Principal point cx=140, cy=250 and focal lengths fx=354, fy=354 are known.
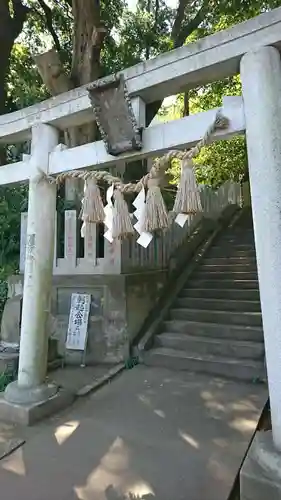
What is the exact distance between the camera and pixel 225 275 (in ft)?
22.1

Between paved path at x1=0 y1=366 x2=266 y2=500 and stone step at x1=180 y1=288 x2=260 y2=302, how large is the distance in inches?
78.9

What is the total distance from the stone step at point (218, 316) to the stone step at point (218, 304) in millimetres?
194

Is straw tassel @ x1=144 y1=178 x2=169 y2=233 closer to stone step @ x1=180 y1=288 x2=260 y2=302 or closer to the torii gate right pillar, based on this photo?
the torii gate right pillar

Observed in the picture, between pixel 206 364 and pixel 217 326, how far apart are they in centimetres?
77

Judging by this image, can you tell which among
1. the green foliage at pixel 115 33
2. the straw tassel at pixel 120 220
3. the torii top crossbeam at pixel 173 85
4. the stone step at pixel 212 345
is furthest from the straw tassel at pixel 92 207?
the green foliage at pixel 115 33

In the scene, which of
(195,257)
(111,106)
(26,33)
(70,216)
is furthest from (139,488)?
(26,33)

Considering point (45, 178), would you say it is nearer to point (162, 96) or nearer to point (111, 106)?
point (111, 106)

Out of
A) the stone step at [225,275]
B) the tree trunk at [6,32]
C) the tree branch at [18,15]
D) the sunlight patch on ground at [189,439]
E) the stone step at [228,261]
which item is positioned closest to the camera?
the sunlight patch on ground at [189,439]

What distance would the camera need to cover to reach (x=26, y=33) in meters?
9.66

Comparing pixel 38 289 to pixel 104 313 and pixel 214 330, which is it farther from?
pixel 214 330

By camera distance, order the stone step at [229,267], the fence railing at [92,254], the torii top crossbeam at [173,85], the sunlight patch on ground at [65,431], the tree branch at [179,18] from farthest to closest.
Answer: the tree branch at [179,18]
the stone step at [229,267]
the fence railing at [92,254]
the sunlight patch on ground at [65,431]
the torii top crossbeam at [173,85]

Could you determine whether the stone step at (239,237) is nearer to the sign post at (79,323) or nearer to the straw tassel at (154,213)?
the sign post at (79,323)

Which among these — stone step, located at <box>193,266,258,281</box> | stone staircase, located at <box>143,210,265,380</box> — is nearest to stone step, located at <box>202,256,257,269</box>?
stone staircase, located at <box>143,210,265,380</box>

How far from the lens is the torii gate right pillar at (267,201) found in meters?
2.22
